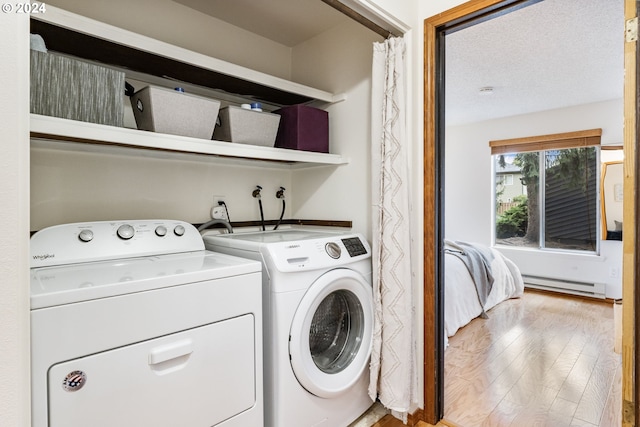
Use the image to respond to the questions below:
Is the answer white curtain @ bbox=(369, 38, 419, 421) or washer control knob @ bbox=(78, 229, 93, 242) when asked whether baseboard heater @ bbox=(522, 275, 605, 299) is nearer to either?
white curtain @ bbox=(369, 38, 419, 421)

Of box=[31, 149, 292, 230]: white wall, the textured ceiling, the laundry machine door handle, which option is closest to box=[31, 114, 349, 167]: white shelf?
box=[31, 149, 292, 230]: white wall

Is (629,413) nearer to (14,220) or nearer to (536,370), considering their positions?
(536,370)

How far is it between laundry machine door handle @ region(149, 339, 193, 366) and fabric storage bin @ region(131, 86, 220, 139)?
90 cm

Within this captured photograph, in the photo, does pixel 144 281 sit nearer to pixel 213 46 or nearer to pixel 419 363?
pixel 419 363

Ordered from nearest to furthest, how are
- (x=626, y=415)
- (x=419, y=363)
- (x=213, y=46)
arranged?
(x=626, y=415) → (x=419, y=363) → (x=213, y=46)

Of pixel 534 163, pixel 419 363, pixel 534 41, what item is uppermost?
pixel 534 41

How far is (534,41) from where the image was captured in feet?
7.99

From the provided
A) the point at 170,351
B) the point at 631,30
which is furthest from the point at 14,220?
the point at 631,30

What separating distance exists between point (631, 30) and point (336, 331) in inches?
67.7

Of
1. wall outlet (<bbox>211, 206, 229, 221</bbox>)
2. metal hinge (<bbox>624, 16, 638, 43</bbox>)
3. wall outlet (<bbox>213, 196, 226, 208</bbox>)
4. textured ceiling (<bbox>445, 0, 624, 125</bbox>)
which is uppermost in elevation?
textured ceiling (<bbox>445, 0, 624, 125</bbox>)

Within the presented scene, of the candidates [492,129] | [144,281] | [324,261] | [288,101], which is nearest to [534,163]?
[492,129]

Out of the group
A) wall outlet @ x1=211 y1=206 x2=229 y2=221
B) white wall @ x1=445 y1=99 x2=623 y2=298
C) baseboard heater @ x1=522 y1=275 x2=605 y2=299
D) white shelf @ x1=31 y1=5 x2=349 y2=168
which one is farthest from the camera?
baseboard heater @ x1=522 y1=275 x2=605 y2=299

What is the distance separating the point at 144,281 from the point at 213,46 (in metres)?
1.65

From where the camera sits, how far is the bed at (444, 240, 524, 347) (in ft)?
9.35
